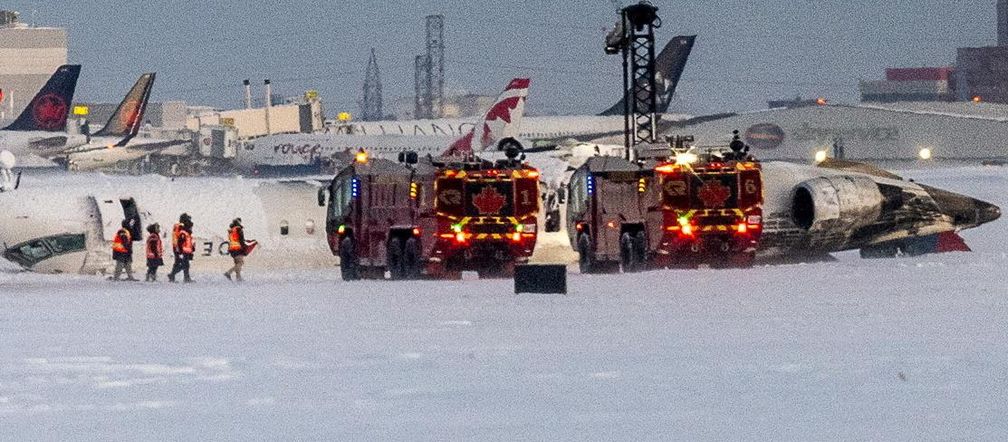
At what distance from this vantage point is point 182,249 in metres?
42.0

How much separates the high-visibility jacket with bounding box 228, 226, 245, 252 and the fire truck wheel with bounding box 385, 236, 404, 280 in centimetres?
322

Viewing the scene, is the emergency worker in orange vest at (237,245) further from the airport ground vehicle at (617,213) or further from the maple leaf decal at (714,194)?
the maple leaf decal at (714,194)

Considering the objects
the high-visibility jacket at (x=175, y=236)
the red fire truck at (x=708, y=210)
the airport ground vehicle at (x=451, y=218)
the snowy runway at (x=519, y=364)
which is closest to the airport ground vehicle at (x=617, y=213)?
the red fire truck at (x=708, y=210)

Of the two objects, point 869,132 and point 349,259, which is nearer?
point 349,259

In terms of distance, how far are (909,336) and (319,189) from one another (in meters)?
25.3

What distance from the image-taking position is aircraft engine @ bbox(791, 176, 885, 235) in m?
45.4

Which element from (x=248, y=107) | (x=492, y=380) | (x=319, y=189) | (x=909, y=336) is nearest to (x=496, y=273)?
(x=319, y=189)

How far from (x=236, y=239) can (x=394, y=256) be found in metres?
3.56

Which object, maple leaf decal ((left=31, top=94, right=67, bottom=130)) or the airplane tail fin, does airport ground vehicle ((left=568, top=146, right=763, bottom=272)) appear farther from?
maple leaf decal ((left=31, top=94, right=67, bottom=130))

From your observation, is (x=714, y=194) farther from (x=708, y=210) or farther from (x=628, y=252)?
(x=628, y=252)

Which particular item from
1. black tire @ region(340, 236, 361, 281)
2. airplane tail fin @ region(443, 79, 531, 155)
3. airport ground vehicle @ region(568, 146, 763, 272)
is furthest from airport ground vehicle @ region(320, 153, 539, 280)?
airplane tail fin @ region(443, 79, 531, 155)

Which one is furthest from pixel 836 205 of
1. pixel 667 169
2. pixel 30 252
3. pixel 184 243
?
pixel 30 252

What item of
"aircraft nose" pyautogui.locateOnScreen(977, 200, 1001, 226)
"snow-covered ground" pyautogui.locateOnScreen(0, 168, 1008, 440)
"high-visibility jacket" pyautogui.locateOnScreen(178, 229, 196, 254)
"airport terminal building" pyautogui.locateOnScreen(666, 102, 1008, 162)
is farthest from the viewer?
"airport terminal building" pyautogui.locateOnScreen(666, 102, 1008, 162)

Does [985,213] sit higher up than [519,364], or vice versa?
[985,213]
